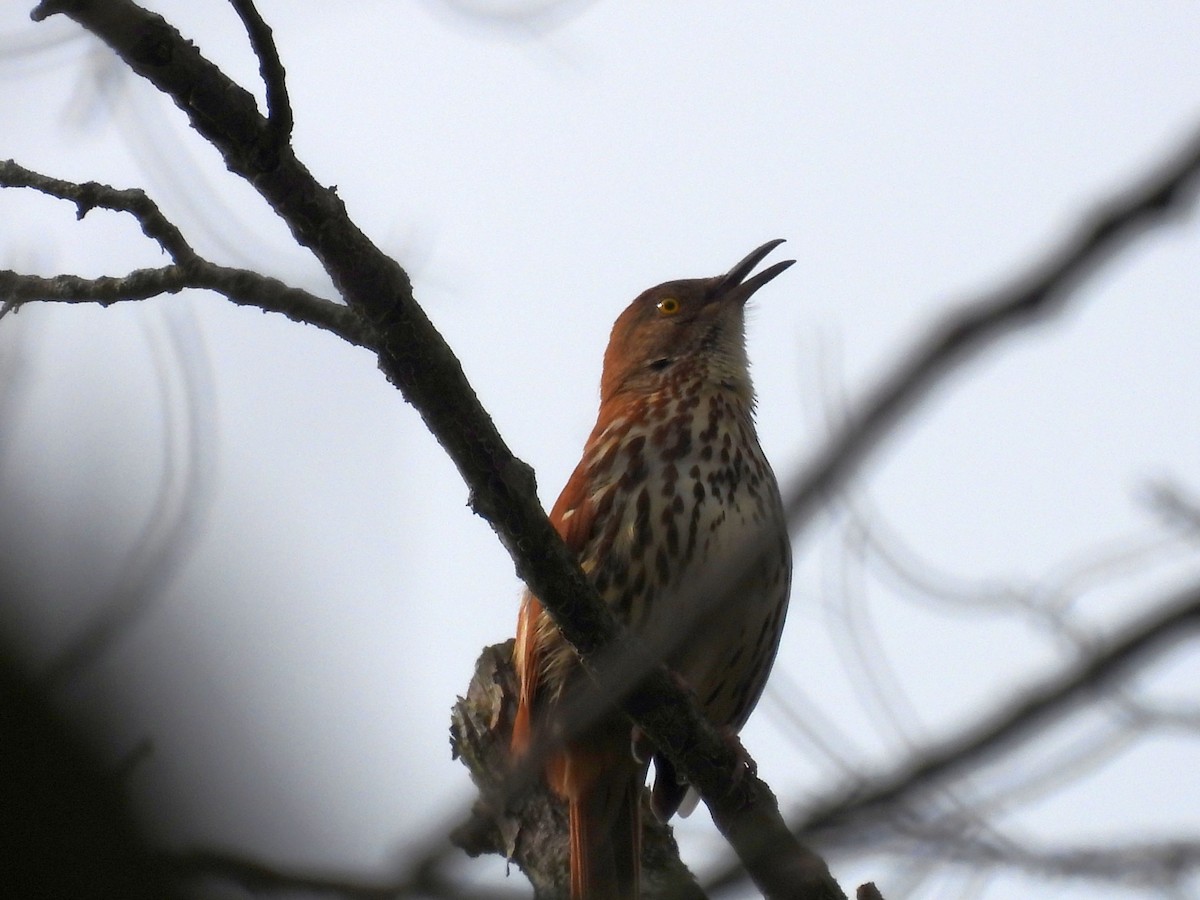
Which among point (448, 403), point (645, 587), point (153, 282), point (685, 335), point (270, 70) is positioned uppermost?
point (685, 335)

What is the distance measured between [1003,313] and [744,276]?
221 inches

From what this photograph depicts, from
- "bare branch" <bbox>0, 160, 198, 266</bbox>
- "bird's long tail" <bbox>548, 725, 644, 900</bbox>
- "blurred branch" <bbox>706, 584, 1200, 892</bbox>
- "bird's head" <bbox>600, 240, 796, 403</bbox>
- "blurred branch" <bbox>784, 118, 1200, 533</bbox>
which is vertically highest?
"bird's head" <bbox>600, 240, 796, 403</bbox>

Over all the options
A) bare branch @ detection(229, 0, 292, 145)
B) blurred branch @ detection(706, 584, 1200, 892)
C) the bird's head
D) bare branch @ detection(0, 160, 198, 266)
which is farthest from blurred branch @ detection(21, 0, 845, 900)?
the bird's head

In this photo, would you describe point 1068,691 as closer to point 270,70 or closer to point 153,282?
point 270,70

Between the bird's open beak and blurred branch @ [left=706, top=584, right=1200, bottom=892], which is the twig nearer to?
blurred branch @ [left=706, top=584, right=1200, bottom=892]

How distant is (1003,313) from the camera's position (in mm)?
1646

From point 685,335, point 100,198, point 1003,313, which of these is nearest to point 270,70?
point 100,198

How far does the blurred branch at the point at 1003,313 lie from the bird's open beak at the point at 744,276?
17.7 ft

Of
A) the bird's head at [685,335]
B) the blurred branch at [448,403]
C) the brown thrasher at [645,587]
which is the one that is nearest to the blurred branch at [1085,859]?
the blurred branch at [448,403]

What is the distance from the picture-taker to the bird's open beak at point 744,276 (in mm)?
7090

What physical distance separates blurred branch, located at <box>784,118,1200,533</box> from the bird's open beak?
17.7ft

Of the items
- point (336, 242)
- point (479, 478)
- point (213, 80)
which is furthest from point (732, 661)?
point (213, 80)

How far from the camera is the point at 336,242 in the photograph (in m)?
3.58

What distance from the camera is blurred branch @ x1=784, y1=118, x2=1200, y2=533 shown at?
1624 millimetres
